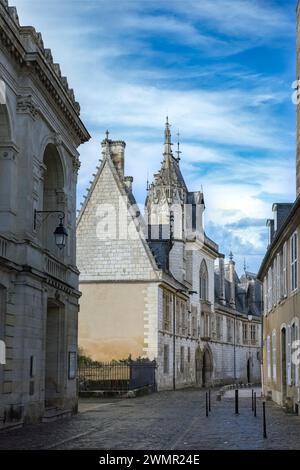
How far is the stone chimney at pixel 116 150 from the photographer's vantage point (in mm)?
45531

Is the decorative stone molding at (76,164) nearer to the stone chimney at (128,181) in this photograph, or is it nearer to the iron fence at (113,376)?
the iron fence at (113,376)

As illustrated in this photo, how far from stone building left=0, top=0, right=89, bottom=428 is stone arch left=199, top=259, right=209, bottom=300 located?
1425 inches

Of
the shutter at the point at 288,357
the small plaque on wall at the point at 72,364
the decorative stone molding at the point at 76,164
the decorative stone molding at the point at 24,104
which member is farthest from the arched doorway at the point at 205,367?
the decorative stone molding at the point at 24,104

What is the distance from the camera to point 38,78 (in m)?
20.8

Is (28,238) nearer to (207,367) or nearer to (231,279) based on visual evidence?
(207,367)

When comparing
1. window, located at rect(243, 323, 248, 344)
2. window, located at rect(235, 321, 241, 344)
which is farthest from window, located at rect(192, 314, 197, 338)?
window, located at rect(243, 323, 248, 344)

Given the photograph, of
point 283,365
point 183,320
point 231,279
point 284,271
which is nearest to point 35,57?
point 284,271

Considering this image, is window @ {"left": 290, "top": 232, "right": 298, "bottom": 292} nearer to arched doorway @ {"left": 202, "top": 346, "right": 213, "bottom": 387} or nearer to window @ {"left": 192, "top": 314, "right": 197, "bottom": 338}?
window @ {"left": 192, "top": 314, "right": 197, "bottom": 338}

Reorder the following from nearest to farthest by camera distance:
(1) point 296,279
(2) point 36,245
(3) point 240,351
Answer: (2) point 36,245
(1) point 296,279
(3) point 240,351

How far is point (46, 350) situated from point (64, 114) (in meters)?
7.20
